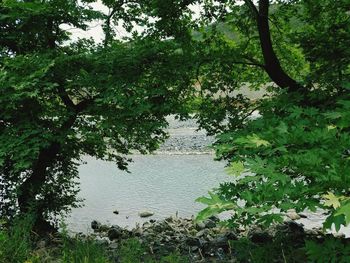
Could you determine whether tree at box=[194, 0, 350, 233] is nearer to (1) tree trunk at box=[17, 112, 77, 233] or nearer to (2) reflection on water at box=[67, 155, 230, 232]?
(1) tree trunk at box=[17, 112, 77, 233]

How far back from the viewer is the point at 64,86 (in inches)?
301

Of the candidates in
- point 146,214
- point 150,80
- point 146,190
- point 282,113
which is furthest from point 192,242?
point 146,190

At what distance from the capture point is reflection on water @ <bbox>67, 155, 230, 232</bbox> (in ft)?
48.3

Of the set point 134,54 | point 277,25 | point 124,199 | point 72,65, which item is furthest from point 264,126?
point 124,199

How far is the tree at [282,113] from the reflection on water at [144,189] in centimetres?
645

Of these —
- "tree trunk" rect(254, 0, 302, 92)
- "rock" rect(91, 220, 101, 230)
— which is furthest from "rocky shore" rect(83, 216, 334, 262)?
"tree trunk" rect(254, 0, 302, 92)

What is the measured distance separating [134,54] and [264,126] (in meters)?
3.38

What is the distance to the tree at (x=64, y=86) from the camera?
22.1 ft

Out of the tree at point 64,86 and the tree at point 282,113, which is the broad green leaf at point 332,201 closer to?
the tree at point 282,113

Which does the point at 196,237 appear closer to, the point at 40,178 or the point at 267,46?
the point at 40,178

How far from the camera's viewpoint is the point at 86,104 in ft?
28.7

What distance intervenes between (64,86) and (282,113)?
4.23 meters

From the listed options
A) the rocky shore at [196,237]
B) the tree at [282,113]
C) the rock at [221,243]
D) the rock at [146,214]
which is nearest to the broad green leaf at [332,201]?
the tree at [282,113]

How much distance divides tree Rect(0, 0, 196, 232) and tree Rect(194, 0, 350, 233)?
130 cm
